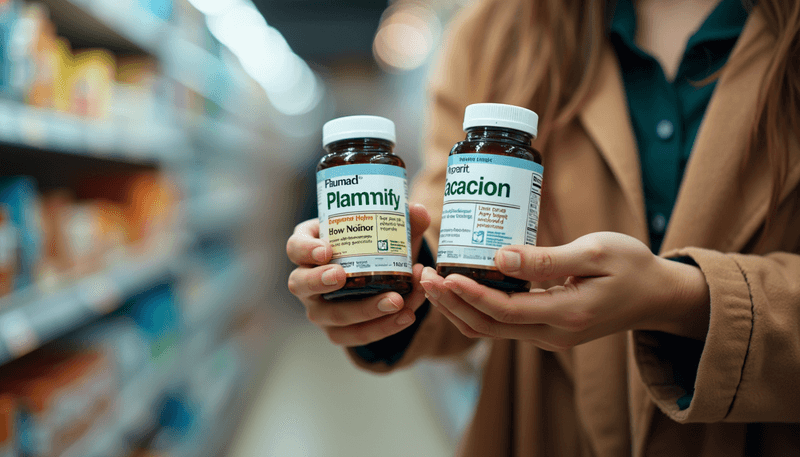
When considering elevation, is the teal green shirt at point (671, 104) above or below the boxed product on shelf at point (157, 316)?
above

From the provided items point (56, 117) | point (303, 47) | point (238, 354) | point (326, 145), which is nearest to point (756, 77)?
point (326, 145)

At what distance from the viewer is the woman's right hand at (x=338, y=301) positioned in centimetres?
76

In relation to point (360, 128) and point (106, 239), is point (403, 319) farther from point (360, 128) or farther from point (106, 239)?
point (106, 239)

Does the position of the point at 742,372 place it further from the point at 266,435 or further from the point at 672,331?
the point at 266,435

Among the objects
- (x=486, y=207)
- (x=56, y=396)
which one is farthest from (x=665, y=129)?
(x=56, y=396)

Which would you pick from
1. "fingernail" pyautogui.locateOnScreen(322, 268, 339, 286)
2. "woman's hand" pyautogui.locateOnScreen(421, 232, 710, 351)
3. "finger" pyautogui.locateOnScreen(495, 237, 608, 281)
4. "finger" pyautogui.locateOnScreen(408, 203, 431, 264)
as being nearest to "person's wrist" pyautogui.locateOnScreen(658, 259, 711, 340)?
"woman's hand" pyautogui.locateOnScreen(421, 232, 710, 351)

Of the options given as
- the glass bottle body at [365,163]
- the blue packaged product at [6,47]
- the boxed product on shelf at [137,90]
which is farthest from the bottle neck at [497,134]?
the boxed product on shelf at [137,90]

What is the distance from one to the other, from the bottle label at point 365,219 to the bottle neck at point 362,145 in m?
0.05

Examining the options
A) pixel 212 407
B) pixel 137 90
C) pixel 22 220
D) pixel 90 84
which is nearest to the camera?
pixel 22 220

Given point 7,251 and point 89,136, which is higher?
point 89,136

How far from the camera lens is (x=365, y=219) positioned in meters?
0.78

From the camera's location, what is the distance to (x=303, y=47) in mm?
8680

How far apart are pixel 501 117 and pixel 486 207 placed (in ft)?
0.44

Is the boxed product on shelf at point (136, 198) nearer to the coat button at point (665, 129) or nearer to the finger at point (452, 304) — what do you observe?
the finger at point (452, 304)
